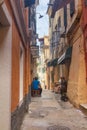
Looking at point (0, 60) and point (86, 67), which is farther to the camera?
point (86, 67)

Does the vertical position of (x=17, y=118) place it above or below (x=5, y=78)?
below

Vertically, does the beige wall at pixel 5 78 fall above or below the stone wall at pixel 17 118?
→ above

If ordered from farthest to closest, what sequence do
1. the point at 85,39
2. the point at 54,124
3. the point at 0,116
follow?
1. the point at 85,39
2. the point at 54,124
3. the point at 0,116

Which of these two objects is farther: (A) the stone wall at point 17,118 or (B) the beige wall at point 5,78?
(A) the stone wall at point 17,118

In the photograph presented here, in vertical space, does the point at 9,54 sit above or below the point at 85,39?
below

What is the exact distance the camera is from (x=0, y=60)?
18.9ft

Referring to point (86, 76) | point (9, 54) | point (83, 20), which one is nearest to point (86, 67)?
point (86, 76)

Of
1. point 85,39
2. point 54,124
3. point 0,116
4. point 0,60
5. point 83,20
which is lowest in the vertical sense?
point 54,124

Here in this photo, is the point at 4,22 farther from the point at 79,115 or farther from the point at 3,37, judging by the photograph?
the point at 79,115

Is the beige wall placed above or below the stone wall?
above

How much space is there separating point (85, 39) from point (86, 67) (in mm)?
1297

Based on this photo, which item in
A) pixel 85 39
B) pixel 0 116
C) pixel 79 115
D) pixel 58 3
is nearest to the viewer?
pixel 0 116

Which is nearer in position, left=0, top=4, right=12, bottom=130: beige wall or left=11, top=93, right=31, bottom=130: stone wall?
left=0, top=4, right=12, bottom=130: beige wall

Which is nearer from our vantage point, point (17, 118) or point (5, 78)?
point (5, 78)
